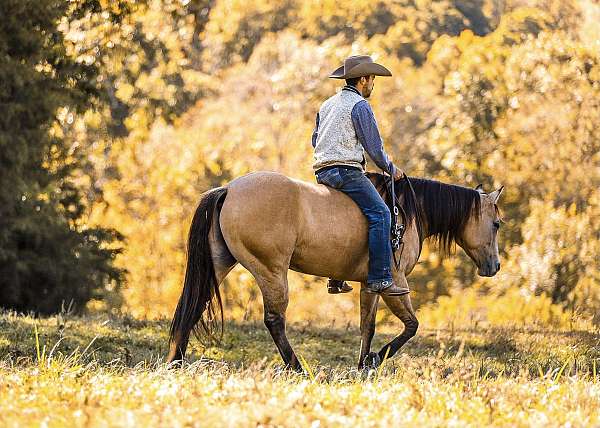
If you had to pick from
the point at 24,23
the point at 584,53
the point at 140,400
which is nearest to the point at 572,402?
the point at 140,400

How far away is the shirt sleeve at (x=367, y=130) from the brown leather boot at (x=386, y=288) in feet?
3.26

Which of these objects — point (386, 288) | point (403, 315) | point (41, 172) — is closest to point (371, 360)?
point (403, 315)

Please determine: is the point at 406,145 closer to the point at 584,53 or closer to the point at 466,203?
the point at 584,53

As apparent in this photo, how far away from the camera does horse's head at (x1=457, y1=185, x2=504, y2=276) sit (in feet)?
32.9

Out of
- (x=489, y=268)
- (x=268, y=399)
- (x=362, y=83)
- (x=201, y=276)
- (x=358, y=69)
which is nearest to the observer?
(x=268, y=399)

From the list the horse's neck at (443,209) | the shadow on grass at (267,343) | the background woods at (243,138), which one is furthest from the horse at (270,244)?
the background woods at (243,138)

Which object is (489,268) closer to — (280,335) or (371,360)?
(371,360)

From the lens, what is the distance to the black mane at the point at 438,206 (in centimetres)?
935

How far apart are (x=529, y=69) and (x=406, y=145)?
30.9 ft

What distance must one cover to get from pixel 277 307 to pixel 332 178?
117 centimetres

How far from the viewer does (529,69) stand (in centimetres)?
3073

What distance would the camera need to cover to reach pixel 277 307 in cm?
843

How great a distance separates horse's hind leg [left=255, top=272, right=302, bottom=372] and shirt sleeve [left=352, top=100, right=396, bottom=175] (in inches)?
49.0

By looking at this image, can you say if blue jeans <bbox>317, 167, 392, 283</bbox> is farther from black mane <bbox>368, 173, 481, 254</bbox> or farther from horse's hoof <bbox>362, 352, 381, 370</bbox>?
horse's hoof <bbox>362, 352, 381, 370</bbox>
